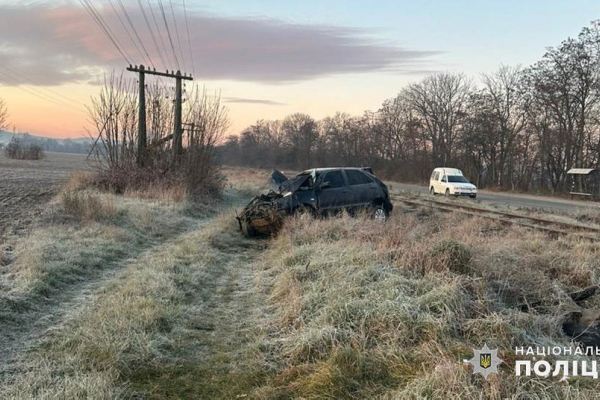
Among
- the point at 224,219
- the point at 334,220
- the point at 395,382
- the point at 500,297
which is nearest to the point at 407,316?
the point at 395,382

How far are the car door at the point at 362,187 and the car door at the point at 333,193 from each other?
190 mm

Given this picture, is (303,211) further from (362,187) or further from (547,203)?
(547,203)

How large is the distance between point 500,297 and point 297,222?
575cm

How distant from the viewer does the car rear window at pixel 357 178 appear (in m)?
12.8

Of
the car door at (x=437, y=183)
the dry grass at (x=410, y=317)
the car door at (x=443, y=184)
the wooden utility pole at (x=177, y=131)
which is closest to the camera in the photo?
the dry grass at (x=410, y=317)

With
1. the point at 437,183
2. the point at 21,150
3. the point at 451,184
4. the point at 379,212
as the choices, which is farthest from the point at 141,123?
the point at 21,150

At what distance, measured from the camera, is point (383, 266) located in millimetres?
6059

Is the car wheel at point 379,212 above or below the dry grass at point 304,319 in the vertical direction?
above

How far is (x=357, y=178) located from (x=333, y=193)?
3.78 ft

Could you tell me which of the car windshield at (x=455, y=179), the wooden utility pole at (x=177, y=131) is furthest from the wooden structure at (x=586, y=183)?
the wooden utility pole at (x=177, y=131)

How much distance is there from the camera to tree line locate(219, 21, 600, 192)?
38.0 metres

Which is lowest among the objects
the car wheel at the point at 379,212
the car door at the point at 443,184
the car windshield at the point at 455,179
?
the car wheel at the point at 379,212

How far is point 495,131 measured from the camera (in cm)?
4903

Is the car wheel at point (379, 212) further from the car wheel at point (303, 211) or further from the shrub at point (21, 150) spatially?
the shrub at point (21, 150)
